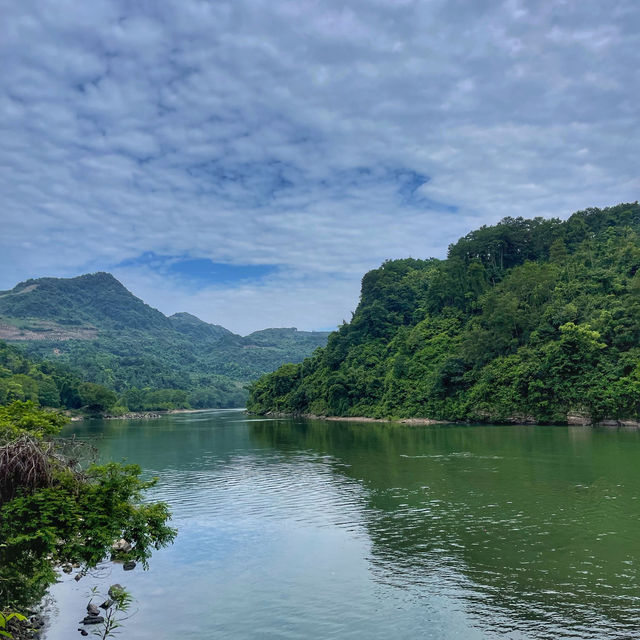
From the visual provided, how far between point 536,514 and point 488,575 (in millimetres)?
8308

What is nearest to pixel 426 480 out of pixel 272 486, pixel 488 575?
pixel 272 486

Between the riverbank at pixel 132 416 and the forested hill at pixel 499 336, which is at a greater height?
the forested hill at pixel 499 336

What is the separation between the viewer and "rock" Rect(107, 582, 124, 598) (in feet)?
50.3

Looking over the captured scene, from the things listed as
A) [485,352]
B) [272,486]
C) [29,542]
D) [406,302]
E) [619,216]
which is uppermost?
[619,216]

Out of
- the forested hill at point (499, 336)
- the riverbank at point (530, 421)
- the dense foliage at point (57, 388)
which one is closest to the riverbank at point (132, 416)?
the dense foliage at point (57, 388)

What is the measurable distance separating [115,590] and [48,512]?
5.04 m

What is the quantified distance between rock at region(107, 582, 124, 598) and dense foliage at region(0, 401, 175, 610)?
6.71 ft

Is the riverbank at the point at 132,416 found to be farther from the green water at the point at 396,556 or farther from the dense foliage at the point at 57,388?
the green water at the point at 396,556

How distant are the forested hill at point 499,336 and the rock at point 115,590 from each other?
66.3 m

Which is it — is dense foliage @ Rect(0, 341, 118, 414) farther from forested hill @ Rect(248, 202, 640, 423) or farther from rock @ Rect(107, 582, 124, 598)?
rock @ Rect(107, 582, 124, 598)

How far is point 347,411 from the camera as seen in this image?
109250 millimetres

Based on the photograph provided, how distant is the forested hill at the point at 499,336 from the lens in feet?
239

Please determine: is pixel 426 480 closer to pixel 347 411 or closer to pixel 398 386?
pixel 398 386

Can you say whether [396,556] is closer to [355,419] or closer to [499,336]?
[499,336]
